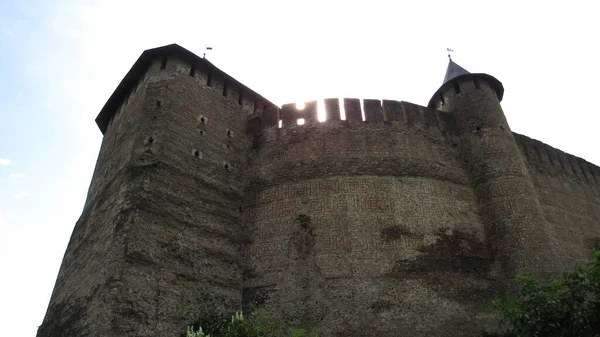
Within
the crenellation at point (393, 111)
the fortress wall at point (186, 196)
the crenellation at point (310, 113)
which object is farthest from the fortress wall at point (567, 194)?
the fortress wall at point (186, 196)

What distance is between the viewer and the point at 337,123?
50.6ft

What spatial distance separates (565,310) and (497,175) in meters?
7.08

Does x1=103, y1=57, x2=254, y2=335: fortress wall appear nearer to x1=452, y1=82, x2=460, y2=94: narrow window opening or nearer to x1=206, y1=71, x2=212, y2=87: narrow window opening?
x1=206, y1=71, x2=212, y2=87: narrow window opening

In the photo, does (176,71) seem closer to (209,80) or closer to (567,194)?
(209,80)

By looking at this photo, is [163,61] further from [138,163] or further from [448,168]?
[448,168]

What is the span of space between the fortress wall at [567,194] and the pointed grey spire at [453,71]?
309cm

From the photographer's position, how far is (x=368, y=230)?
12.8m

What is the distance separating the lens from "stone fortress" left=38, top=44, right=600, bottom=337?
11273 millimetres

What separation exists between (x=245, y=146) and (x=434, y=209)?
6274 millimetres

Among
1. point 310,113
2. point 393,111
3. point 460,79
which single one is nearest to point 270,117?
point 310,113

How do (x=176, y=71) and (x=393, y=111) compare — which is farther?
(x=393, y=111)

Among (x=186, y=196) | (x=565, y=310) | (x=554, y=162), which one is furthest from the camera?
(x=554, y=162)

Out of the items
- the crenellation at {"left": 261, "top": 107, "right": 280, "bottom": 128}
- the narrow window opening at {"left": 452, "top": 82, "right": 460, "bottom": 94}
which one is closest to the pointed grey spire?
the narrow window opening at {"left": 452, "top": 82, "right": 460, "bottom": 94}

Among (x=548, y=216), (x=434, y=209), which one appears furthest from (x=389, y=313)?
(x=548, y=216)
